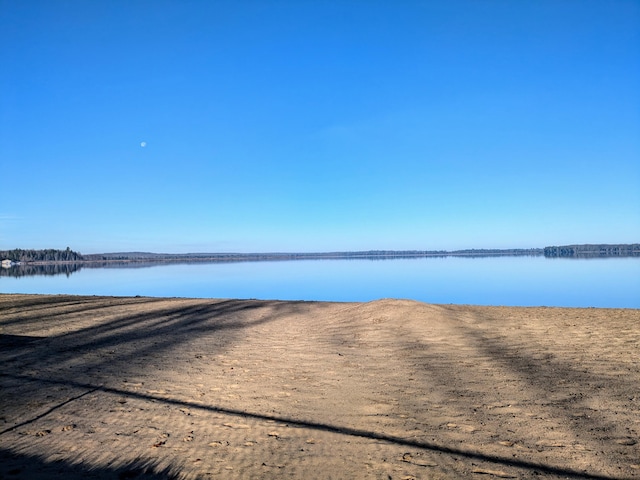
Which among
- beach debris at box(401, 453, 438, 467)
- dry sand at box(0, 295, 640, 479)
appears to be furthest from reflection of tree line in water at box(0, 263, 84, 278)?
beach debris at box(401, 453, 438, 467)

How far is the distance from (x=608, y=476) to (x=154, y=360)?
7.01 meters

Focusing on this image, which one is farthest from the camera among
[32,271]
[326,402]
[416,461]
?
[32,271]

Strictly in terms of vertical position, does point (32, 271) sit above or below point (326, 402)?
below

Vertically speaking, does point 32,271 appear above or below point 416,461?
below

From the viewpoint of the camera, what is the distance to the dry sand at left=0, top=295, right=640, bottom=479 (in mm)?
3738

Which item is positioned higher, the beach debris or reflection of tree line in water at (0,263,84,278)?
the beach debris

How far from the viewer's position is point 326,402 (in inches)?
215

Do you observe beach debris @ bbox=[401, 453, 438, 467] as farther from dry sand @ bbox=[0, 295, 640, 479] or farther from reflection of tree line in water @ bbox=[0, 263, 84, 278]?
reflection of tree line in water @ bbox=[0, 263, 84, 278]

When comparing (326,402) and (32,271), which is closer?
(326,402)

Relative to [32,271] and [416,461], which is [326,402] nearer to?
[416,461]

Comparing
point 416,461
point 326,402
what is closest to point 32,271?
point 326,402

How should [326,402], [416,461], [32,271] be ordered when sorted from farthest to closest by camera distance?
[32,271] < [326,402] < [416,461]

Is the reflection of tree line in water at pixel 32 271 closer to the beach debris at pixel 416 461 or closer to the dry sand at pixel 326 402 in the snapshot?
the dry sand at pixel 326 402

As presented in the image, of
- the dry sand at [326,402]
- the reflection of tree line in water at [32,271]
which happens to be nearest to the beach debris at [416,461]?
the dry sand at [326,402]
